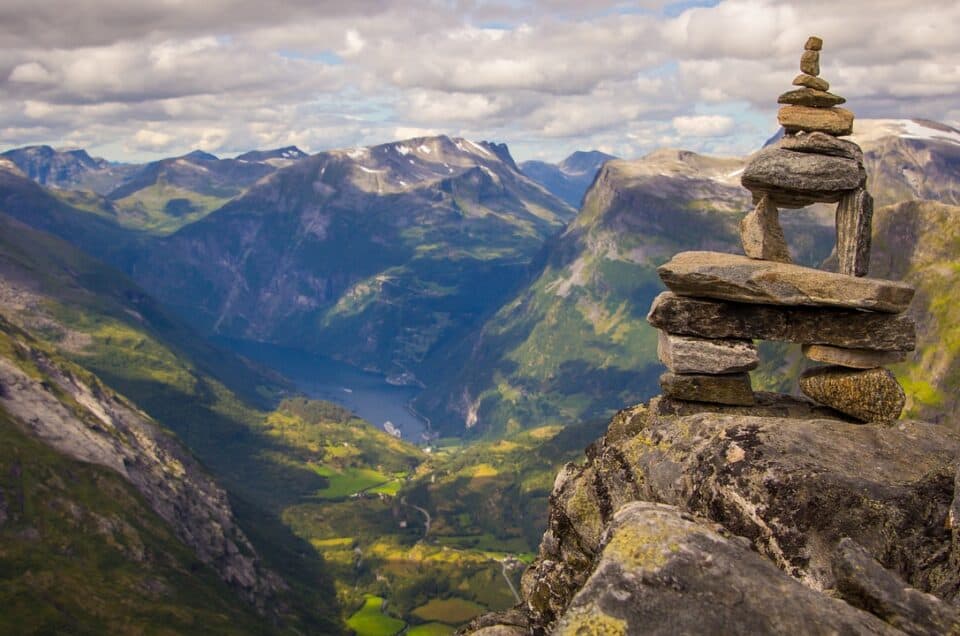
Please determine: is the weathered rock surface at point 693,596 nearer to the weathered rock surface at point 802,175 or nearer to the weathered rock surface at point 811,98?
the weathered rock surface at point 802,175

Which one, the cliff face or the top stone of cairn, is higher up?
→ the top stone of cairn

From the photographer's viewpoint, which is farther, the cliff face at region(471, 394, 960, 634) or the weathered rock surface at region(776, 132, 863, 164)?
the weathered rock surface at region(776, 132, 863, 164)

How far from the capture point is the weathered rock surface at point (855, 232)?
34875mm

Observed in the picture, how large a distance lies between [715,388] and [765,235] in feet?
26.5

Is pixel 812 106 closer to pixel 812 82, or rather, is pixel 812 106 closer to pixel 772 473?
pixel 812 82

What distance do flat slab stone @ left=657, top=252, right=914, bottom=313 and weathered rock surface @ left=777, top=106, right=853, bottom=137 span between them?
7.18 metres

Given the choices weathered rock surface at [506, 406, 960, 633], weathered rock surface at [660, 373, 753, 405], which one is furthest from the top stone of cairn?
weathered rock surface at [506, 406, 960, 633]

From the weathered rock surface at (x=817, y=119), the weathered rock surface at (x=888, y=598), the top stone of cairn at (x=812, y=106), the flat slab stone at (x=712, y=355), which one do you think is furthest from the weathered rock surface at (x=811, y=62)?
the weathered rock surface at (x=888, y=598)

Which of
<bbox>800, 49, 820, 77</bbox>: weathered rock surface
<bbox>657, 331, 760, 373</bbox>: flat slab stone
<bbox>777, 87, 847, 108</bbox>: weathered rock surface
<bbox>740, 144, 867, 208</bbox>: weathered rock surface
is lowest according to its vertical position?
<bbox>657, 331, 760, 373</bbox>: flat slab stone

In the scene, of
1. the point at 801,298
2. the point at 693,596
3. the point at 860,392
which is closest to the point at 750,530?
the point at 693,596

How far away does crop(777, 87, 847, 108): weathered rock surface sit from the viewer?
36819 mm

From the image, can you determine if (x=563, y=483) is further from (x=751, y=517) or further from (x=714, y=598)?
(x=714, y=598)

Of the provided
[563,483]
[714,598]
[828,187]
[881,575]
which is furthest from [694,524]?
[828,187]

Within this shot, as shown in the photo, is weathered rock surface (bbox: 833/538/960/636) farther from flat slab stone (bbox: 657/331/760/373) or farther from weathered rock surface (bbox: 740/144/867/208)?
weathered rock surface (bbox: 740/144/867/208)
